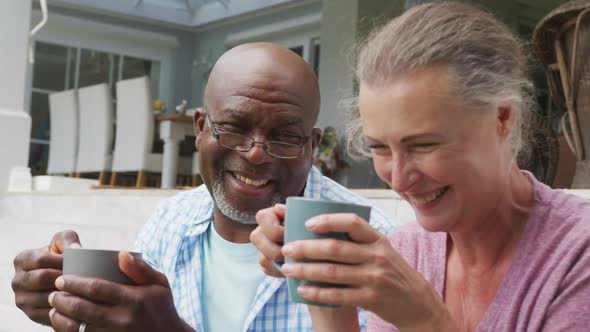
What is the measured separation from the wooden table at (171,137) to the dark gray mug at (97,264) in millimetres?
6123

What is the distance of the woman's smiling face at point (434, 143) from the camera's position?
1034mm

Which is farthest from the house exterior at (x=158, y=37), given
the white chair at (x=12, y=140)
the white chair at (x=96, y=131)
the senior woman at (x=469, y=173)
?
the senior woman at (x=469, y=173)

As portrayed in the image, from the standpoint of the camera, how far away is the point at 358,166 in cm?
681

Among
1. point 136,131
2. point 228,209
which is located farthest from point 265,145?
point 136,131

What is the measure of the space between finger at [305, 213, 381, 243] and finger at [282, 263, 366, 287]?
0.11ft

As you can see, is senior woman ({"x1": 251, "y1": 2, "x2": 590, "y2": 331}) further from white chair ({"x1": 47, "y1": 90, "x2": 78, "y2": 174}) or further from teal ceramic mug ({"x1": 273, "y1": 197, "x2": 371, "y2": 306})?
white chair ({"x1": 47, "y1": 90, "x2": 78, "y2": 174})

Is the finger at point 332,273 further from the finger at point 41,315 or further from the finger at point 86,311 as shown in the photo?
the finger at point 41,315

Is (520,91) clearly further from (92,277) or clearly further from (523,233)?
(92,277)

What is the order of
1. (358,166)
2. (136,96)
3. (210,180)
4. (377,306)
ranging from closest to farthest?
(377,306), (210,180), (358,166), (136,96)

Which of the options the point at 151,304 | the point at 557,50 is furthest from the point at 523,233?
the point at 557,50

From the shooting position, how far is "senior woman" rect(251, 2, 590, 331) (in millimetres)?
1031

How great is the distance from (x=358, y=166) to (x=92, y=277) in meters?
5.72

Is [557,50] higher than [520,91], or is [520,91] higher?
[557,50]

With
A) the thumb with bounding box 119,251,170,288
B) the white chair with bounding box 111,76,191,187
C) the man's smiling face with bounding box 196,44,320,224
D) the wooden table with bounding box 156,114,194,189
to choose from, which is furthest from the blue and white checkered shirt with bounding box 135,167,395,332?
the white chair with bounding box 111,76,191,187
